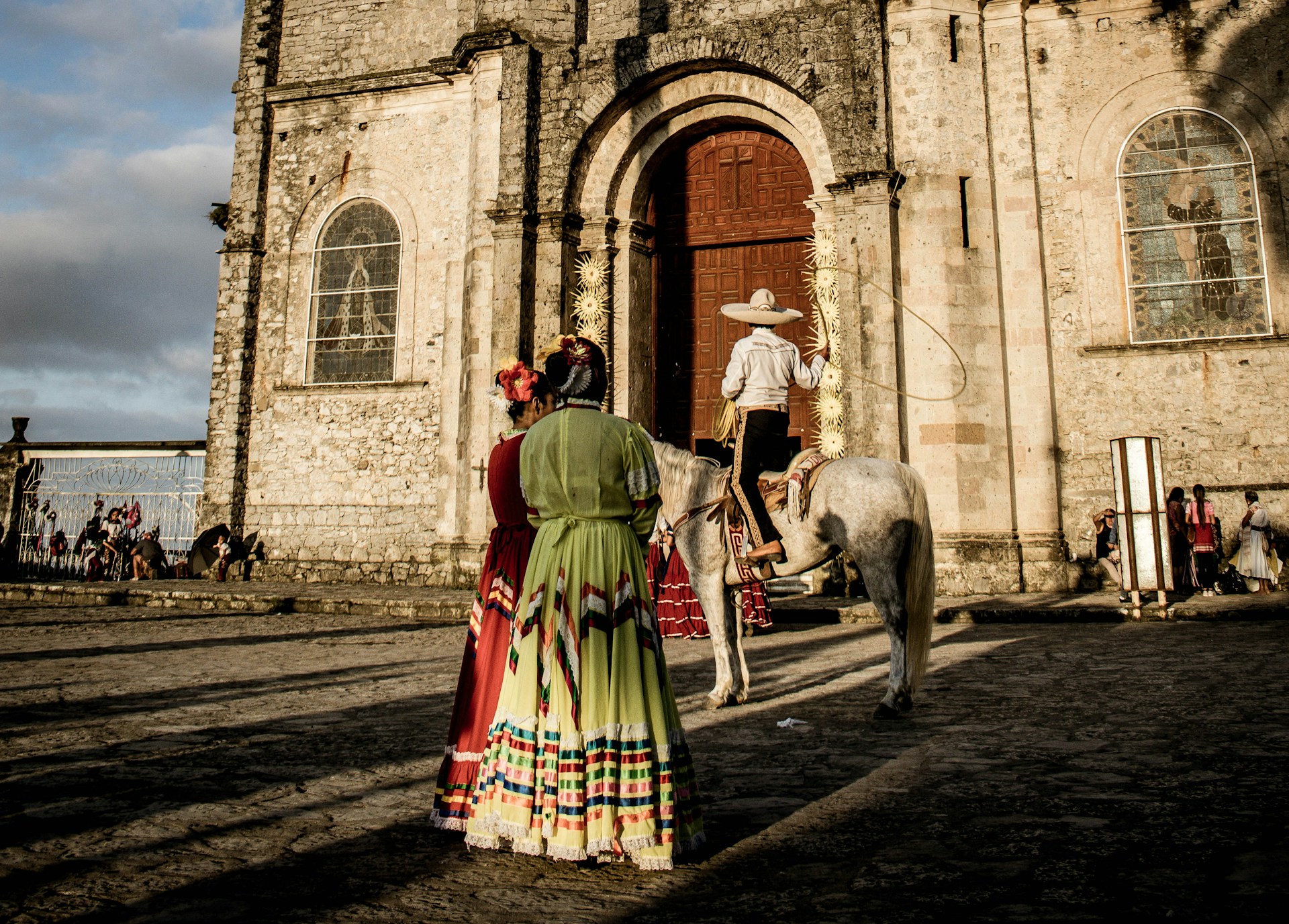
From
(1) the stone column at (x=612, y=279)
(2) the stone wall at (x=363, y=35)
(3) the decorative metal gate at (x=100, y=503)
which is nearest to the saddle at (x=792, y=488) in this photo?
(1) the stone column at (x=612, y=279)

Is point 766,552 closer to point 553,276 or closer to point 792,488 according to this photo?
point 792,488

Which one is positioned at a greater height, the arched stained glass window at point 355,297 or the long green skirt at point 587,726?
the arched stained glass window at point 355,297

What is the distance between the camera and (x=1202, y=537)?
12219 millimetres

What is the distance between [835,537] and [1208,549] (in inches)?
335

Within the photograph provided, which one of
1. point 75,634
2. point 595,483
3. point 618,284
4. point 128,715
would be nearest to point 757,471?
point 595,483

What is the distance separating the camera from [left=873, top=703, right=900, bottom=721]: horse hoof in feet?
17.5

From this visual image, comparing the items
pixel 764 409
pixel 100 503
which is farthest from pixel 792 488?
pixel 100 503

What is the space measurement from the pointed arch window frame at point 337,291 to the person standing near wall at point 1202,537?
12883mm

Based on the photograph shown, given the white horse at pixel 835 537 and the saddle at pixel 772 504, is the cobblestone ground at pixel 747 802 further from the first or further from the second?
the saddle at pixel 772 504

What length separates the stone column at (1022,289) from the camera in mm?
12781

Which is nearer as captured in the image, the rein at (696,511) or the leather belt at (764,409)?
the rein at (696,511)

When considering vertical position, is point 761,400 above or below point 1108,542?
above

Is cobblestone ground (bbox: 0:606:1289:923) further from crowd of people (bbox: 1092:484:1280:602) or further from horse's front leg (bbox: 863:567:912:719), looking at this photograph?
crowd of people (bbox: 1092:484:1280:602)

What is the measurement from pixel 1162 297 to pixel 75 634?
14.7 meters
